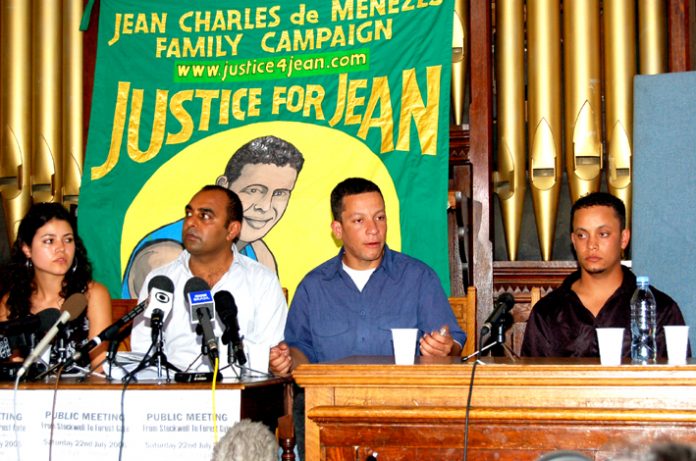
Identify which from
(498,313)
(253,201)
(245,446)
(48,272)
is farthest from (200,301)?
(253,201)

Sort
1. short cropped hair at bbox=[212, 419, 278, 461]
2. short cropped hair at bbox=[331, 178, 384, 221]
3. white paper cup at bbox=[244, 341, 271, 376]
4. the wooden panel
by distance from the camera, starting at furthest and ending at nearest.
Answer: the wooden panel → short cropped hair at bbox=[331, 178, 384, 221] → white paper cup at bbox=[244, 341, 271, 376] → short cropped hair at bbox=[212, 419, 278, 461]

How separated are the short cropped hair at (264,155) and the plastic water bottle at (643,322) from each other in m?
2.26

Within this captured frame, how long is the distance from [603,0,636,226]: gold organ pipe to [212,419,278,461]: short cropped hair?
350 cm

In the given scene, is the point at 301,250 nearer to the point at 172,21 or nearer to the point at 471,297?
the point at 471,297

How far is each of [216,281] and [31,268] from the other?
78 centimetres

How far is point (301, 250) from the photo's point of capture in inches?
197

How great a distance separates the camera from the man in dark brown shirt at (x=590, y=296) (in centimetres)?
351

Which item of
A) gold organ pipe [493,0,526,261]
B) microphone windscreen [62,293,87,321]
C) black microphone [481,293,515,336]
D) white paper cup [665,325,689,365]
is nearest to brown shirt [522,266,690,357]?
white paper cup [665,325,689,365]

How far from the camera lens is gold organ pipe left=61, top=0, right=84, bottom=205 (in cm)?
563

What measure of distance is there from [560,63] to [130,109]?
246cm

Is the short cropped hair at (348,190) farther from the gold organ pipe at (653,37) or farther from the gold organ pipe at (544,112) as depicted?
the gold organ pipe at (653,37)

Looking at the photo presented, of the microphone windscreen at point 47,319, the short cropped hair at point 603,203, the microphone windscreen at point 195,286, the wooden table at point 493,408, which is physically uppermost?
the short cropped hair at point 603,203

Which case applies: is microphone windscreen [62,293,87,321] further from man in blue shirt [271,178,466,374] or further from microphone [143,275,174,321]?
man in blue shirt [271,178,466,374]

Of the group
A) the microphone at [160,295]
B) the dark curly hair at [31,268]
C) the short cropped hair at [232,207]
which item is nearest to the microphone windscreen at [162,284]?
the microphone at [160,295]
